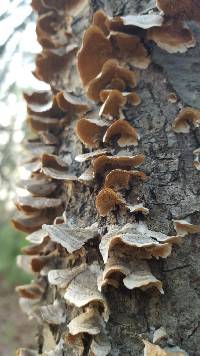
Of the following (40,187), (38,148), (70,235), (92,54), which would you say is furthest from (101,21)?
(70,235)

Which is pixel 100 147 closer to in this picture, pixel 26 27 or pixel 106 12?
pixel 106 12

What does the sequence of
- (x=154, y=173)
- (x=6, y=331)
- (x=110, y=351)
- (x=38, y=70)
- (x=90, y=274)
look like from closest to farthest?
(x=110, y=351)
(x=90, y=274)
(x=154, y=173)
(x=38, y=70)
(x=6, y=331)

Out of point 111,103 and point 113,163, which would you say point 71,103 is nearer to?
point 111,103

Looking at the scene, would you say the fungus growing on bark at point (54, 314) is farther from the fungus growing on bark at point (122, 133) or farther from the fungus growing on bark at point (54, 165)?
the fungus growing on bark at point (122, 133)

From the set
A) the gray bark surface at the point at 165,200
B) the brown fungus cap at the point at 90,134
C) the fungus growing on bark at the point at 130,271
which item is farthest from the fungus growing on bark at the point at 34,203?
the fungus growing on bark at the point at 130,271

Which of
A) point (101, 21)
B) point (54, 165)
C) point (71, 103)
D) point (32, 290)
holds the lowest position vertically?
point (32, 290)

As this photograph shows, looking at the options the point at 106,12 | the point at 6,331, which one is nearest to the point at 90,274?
the point at 106,12
